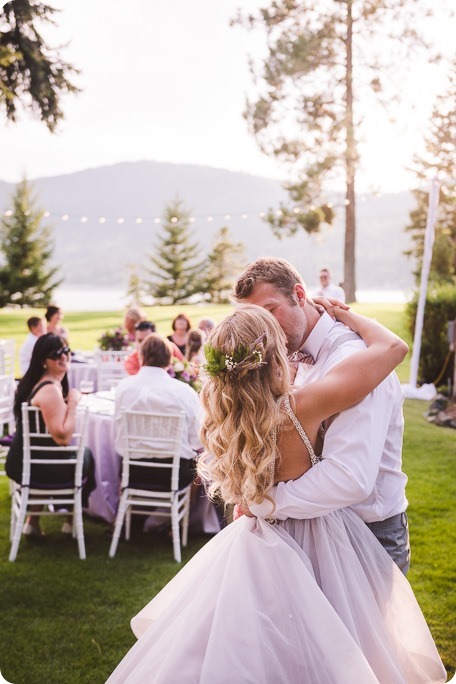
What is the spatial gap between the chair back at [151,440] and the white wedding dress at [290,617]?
251 centimetres

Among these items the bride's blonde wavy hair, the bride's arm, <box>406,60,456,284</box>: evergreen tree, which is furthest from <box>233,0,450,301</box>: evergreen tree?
the bride's blonde wavy hair

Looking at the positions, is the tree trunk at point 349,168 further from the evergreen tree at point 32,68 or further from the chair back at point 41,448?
the chair back at point 41,448

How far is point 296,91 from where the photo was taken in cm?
1912

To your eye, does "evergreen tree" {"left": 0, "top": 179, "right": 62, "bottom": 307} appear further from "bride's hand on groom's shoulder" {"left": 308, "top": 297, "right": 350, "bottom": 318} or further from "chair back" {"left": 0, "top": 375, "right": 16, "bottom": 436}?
"bride's hand on groom's shoulder" {"left": 308, "top": 297, "right": 350, "bottom": 318}

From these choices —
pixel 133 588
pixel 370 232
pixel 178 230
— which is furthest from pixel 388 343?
pixel 370 232

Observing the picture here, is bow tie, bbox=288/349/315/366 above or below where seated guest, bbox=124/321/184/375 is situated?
above

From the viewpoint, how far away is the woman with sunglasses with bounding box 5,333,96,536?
13.8 ft

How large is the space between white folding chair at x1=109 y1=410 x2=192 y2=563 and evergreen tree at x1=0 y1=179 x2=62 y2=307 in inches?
1225

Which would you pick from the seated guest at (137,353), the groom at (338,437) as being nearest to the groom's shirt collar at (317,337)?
the groom at (338,437)

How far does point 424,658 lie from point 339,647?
1.23 feet

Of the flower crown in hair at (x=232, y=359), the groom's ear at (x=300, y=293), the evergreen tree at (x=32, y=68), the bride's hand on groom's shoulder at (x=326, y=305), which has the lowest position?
the flower crown in hair at (x=232, y=359)

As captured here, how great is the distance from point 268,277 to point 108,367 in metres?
6.29

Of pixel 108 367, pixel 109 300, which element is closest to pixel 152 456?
pixel 108 367

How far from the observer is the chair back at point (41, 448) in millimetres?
4234
